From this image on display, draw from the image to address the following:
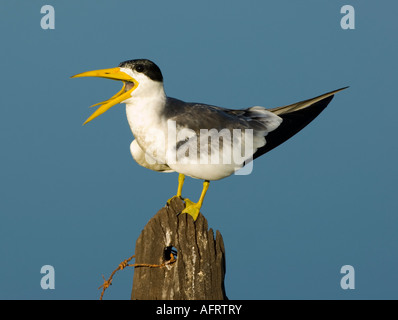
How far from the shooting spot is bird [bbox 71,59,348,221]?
6266 mm

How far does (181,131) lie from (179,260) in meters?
1.25

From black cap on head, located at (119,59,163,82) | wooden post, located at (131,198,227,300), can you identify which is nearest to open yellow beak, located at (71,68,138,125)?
black cap on head, located at (119,59,163,82)

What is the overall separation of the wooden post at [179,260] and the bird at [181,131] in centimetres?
18

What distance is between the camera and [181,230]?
6133 mm

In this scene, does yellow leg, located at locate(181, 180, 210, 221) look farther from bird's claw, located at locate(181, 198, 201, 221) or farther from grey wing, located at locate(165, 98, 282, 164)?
grey wing, located at locate(165, 98, 282, 164)

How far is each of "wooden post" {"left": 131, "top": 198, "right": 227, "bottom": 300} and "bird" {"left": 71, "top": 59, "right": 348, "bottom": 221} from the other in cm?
18

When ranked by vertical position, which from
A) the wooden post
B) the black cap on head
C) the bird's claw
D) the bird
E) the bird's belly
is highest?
the black cap on head

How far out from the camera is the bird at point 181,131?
6266 millimetres

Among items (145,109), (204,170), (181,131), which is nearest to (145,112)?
(145,109)

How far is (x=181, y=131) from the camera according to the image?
633 cm

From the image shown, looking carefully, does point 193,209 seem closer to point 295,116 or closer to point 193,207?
point 193,207

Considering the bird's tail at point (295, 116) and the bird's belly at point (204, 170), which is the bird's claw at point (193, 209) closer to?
the bird's belly at point (204, 170)
